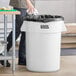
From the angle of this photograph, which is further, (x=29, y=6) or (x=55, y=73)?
(x=29, y=6)

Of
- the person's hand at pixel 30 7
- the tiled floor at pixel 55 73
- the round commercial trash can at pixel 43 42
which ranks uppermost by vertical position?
the person's hand at pixel 30 7

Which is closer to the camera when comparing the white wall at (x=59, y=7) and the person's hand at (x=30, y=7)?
the person's hand at (x=30, y=7)

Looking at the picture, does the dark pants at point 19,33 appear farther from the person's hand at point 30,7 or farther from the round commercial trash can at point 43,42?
the round commercial trash can at point 43,42

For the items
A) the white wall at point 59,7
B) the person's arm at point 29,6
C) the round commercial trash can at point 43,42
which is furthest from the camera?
the white wall at point 59,7

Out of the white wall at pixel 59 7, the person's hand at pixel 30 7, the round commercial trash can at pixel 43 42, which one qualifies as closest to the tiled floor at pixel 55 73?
the round commercial trash can at pixel 43 42

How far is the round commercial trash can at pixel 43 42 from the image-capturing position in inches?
111

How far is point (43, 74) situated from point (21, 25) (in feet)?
2.25

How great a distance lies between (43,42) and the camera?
9.34ft

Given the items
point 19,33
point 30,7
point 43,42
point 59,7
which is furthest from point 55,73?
point 59,7

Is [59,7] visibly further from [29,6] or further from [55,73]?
[55,73]

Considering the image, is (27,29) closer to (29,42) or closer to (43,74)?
(29,42)

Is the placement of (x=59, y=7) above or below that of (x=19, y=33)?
above

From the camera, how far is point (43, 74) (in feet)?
9.26

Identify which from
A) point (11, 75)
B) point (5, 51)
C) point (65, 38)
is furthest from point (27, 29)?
point (65, 38)
